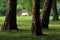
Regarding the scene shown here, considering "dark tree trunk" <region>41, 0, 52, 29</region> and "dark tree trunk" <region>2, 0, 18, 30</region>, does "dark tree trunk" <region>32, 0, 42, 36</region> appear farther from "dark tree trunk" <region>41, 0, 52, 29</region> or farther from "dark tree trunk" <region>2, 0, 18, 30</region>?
"dark tree trunk" <region>41, 0, 52, 29</region>

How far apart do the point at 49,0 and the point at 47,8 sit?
2.37 feet

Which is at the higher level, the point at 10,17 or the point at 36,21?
the point at 10,17

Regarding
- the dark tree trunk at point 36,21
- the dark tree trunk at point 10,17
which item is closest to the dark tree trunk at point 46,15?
the dark tree trunk at point 10,17

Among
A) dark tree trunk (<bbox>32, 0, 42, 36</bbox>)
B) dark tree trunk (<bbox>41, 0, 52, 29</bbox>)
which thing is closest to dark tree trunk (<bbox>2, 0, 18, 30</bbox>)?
dark tree trunk (<bbox>41, 0, 52, 29</bbox>)

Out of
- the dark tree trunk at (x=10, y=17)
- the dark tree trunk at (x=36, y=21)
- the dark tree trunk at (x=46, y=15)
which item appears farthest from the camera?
the dark tree trunk at (x=46, y=15)

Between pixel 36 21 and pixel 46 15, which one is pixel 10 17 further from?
pixel 46 15

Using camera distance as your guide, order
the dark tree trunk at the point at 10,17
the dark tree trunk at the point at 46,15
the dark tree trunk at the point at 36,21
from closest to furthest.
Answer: the dark tree trunk at the point at 36,21, the dark tree trunk at the point at 10,17, the dark tree trunk at the point at 46,15

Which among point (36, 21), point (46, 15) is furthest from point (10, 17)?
point (46, 15)

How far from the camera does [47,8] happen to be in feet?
71.8

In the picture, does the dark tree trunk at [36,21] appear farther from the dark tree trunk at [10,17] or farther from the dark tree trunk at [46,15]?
the dark tree trunk at [46,15]

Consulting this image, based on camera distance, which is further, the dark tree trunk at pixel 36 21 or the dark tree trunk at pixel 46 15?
the dark tree trunk at pixel 46 15

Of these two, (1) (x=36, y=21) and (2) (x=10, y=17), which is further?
(2) (x=10, y=17)

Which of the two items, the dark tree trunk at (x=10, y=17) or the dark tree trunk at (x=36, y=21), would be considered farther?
the dark tree trunk at (x=10, y=17)

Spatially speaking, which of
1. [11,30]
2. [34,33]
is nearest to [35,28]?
[34,33]
